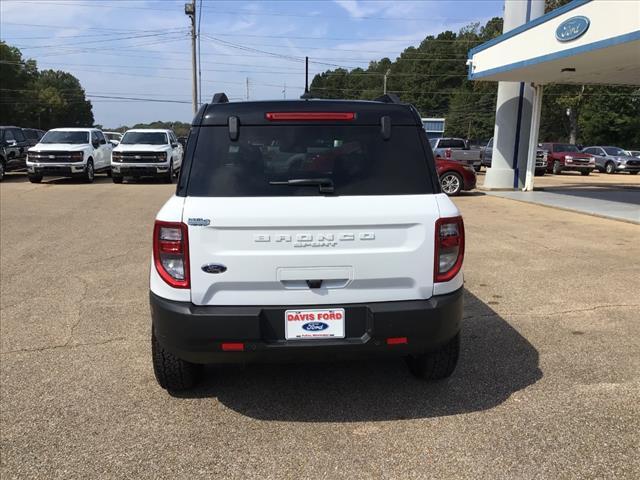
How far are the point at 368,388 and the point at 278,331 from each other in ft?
3.45

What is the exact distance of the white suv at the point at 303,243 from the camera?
9.91ft

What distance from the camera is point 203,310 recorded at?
305cm

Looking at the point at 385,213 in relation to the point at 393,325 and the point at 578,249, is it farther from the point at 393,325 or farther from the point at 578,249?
the point at 578,249

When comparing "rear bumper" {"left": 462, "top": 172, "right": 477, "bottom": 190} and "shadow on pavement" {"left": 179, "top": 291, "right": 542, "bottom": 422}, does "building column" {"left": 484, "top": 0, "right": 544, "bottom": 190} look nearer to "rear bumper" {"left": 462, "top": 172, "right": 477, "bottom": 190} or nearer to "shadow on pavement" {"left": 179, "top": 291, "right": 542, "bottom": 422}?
"rear bumper" {"left": 462, "top": 172, "right": 477, "bottom": 190}

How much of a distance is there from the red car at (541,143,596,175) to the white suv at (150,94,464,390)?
28174 mm

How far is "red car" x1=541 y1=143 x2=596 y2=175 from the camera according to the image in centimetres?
2831

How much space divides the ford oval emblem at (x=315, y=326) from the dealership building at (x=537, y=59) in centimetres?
1012

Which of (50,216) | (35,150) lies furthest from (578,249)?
(35,150)

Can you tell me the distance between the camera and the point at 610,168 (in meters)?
31.2

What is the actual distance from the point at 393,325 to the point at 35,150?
64.0ft

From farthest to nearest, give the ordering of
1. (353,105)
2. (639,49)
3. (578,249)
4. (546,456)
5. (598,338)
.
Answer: (639,49) < (578,249) < (598,338) < (353,105) < (546,456)

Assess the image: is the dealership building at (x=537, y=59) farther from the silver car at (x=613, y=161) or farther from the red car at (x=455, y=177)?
the silver car at (x=613, y=161)

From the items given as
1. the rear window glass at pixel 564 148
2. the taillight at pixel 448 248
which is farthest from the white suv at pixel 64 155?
the rear window glass at pixel 564 148

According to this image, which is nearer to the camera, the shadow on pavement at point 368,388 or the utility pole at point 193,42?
the shadow on pavement at point 368,388
